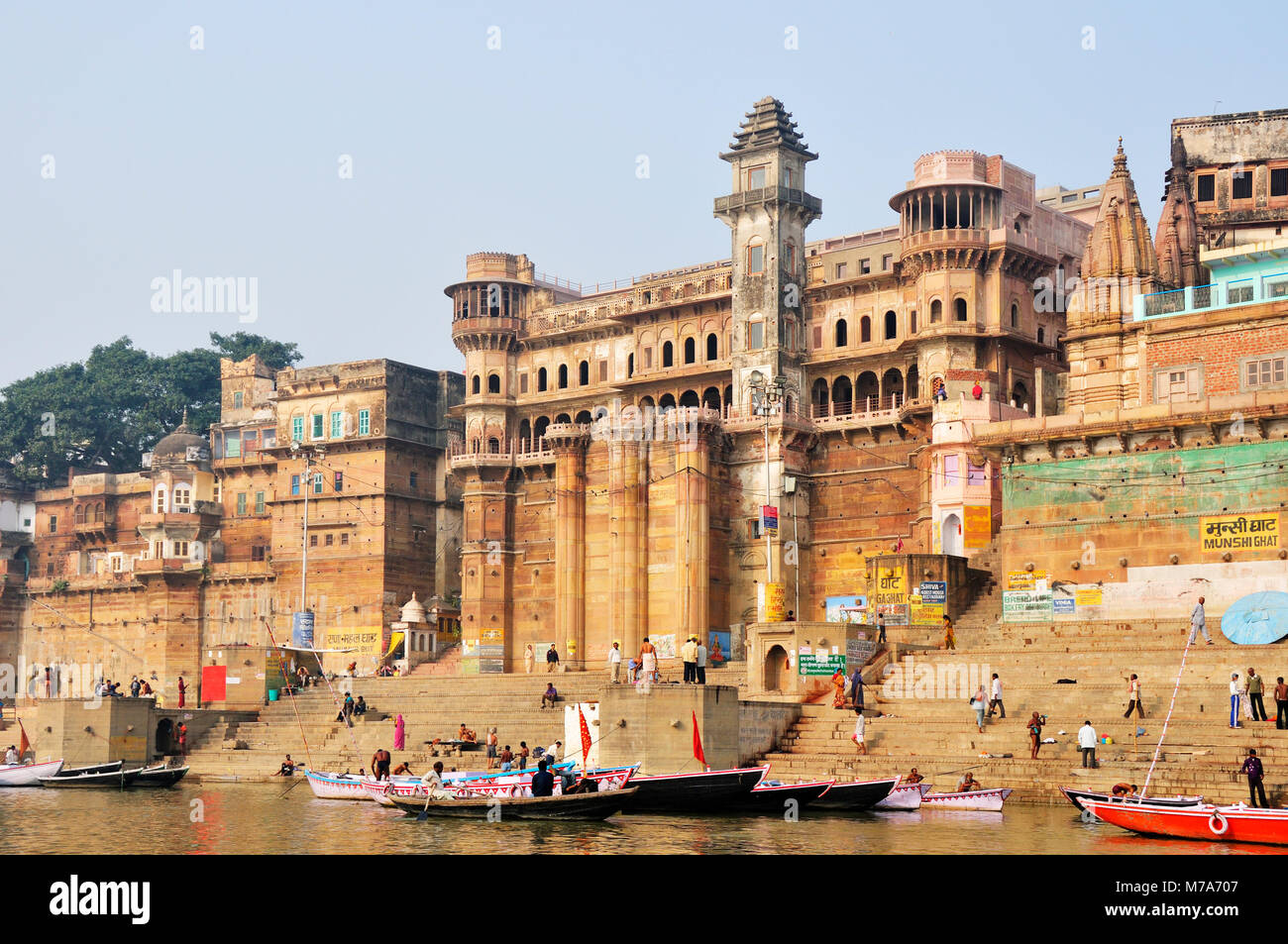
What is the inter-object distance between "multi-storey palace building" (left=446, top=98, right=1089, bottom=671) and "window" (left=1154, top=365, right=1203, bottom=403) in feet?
24.0

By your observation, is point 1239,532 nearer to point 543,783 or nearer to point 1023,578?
point 1023,578

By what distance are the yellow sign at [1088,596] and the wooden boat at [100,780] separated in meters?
23.3

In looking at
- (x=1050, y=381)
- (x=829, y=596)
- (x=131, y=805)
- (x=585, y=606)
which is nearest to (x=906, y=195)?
(x=1050, y=381)

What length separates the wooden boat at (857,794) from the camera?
101 ft

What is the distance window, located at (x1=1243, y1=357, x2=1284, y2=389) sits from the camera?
41844 mm

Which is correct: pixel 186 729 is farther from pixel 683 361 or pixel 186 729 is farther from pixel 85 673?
pixel 85 673

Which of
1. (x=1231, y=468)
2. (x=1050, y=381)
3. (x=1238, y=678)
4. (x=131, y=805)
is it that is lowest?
(x=131, y=805)

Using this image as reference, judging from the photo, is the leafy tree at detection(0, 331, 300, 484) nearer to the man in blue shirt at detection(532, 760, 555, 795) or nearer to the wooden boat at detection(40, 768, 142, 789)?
the wooden boat at detection(40, 768, 142, 789)

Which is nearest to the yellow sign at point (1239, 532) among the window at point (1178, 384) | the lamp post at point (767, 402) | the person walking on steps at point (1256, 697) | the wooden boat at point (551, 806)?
the window at point (1178, 384)

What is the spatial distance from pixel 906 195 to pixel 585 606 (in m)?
17.3

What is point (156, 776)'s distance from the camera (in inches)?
1610

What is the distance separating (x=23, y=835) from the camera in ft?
94.0

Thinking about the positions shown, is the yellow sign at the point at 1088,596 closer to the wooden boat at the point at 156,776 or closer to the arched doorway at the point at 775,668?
the arched doorway at the point at 775,668

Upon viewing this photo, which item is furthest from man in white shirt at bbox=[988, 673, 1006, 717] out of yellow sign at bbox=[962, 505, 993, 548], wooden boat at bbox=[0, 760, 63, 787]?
wooden boat at bbox=[0, 760, 63, 787]
